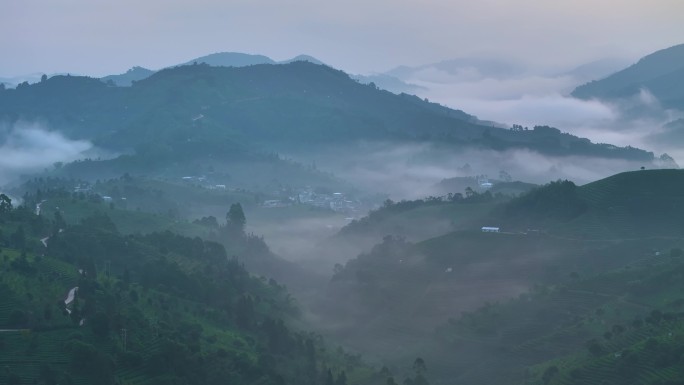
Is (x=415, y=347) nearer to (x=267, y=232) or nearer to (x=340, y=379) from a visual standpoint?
(x=340, y=379)

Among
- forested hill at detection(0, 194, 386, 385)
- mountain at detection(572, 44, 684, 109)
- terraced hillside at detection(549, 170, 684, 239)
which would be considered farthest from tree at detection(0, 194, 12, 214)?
mountain at detection(572, 44, 684, 109)

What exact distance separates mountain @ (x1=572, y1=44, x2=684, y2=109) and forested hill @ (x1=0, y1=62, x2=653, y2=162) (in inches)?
1546

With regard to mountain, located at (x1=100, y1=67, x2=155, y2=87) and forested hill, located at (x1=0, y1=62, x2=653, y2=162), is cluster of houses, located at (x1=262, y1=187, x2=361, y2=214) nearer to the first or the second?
forested hill, located at (x1=0, y1=62, x2=653, y2=162)

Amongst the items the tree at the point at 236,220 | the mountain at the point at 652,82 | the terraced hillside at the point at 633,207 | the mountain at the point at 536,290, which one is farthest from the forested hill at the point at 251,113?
the mountain at the point at 536,290

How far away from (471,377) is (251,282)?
1673 cm

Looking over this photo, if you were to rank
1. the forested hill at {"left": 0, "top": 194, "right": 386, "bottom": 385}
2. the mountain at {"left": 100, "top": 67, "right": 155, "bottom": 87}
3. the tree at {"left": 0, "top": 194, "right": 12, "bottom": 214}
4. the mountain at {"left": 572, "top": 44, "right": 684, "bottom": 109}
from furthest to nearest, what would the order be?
the mountain at {"left": 100, "top": 67, "right": 155, "bottom": 87} < the mountain at {"left": 572, "top": 44, "right": 684, "bottom": 109} < the tree at {"left": 0, "top": 194, "right": 12, "bottom": 214} < the forested hill at {"left": 0, "top": 194, "right": 386, "bottom": 385}

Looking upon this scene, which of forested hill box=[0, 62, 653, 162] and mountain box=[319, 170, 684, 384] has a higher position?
forested hill box=[0, 62, 653, 162]

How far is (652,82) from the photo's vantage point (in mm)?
162625

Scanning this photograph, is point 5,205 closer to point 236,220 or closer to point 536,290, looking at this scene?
point 236,220

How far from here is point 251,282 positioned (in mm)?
54344

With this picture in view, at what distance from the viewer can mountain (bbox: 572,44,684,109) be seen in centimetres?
15379

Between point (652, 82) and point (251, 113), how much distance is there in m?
79.0

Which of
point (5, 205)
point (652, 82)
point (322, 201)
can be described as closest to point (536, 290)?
point (5, 205)

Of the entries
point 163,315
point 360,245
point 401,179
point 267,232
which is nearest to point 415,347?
point 163,315
